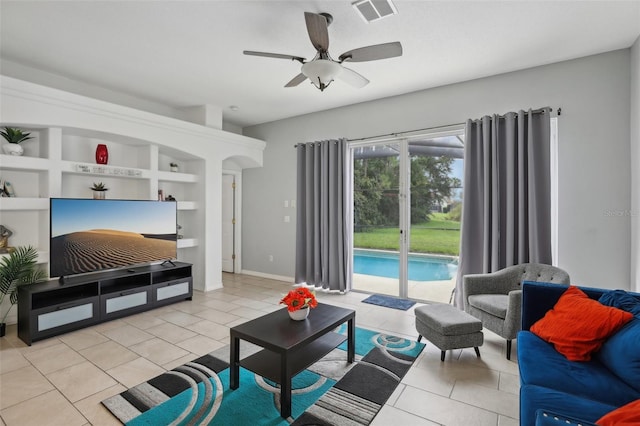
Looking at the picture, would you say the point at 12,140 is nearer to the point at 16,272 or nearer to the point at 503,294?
the point at 16,272

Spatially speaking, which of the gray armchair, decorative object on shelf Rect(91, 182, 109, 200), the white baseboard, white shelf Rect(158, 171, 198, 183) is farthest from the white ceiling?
the white baseboard

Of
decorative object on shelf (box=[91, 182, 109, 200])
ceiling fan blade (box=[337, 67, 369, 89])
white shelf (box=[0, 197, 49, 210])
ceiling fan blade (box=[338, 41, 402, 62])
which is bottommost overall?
white shelf (box=[0, 197, 49, 210])

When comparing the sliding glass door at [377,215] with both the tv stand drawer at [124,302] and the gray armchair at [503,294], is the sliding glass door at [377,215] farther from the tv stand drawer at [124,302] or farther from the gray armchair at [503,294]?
the tv stand drawer at [124,302]

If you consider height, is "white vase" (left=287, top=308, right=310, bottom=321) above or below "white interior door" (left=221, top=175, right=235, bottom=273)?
below

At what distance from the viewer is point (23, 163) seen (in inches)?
131

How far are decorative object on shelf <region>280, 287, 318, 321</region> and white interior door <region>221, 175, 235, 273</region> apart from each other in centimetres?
423

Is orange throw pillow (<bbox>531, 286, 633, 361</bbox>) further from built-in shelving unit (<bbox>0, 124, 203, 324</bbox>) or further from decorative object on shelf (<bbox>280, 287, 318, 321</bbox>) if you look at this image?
built-in shelving unit (<bbox>0, 124, 203, 324</bbox>)

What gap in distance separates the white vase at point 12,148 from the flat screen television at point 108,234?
2.13 ft

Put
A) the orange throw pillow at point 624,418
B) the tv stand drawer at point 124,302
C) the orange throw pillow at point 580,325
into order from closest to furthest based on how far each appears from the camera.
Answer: the orange throw pillow at point 624,418, the orange throw pillow at point 580,325, the tv stand drawer at point 124,302

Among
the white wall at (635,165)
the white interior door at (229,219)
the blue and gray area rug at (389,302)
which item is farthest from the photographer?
the white interior door at (229,219)

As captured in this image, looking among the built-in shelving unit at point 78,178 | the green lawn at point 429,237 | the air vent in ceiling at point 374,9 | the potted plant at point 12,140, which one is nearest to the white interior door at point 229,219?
the built-in shelving unit at point 78,178

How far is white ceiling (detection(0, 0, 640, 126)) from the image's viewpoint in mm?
2553

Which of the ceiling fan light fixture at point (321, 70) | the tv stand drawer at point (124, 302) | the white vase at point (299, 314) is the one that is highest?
the ceiling fan light fixture at point (321, 70)

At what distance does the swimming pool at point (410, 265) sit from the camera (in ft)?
14.6
